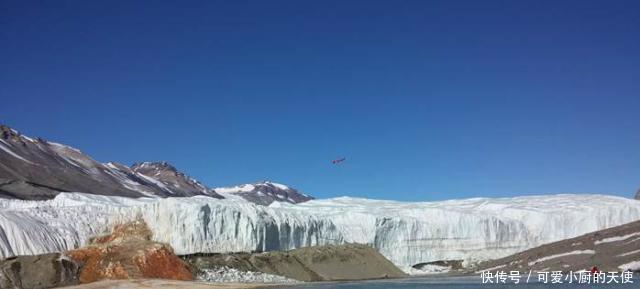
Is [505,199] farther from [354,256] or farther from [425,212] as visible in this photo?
[354,256]

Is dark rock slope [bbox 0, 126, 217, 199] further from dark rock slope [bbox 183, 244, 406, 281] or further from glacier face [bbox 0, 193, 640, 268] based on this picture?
dark rock slope [bbox 183, 244, 406, 281]

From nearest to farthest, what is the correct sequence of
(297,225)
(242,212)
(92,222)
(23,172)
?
(92,222) < (242,212) < (297,225) < (23,172)

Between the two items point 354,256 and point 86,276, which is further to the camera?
point 354,256

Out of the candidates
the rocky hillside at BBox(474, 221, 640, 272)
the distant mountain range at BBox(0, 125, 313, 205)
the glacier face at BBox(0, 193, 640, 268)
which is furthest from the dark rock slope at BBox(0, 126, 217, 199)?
the rocky hillside at BBox(474, 221, 640, 272)

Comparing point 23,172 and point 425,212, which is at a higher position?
point 23,172

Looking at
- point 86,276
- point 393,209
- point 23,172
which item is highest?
point 23,172

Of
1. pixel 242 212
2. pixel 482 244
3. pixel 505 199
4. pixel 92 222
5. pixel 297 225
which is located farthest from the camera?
pixel 505 199

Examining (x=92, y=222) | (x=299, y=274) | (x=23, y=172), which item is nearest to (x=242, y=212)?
(x=299, y=274)

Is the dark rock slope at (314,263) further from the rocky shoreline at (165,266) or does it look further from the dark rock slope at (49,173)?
the dark rock slope at (49,173)
